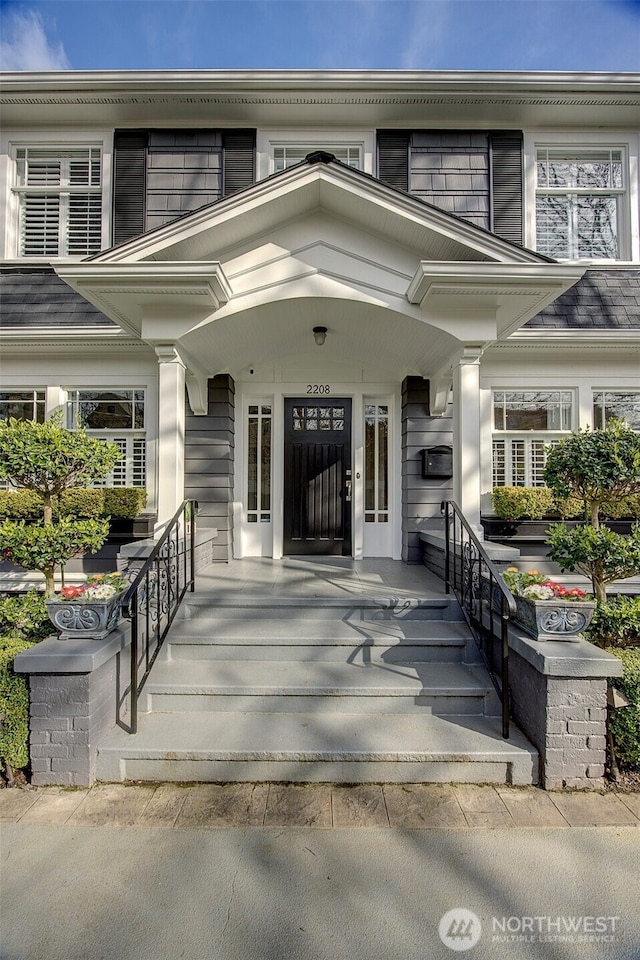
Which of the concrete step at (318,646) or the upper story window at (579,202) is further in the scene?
the upper story window at (579,202)

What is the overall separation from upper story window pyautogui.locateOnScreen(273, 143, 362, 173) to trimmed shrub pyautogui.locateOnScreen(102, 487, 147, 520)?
4.55 metres

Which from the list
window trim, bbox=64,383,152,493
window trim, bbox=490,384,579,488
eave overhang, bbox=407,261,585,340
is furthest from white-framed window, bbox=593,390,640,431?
window trim, bbox=64,383,152,493

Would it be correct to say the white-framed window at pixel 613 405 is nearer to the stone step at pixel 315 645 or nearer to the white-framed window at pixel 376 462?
the white-framed window at pixel 376 462

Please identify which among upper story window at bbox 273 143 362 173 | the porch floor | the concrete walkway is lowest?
the concrete walkway

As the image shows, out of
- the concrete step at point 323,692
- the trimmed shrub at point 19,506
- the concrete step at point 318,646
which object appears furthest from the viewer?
the trimmed shrub at point 19,506

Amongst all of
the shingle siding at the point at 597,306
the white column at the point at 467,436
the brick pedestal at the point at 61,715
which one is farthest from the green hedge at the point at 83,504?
the shingle siding at the point at 597,306

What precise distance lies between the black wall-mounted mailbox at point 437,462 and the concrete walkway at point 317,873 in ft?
11.5

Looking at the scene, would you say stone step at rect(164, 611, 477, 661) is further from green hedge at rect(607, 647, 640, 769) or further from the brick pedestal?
Answer: green hedge at rect(607, 647, 640, 769)

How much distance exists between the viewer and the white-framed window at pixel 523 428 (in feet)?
19.1

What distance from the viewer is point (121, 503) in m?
5.05

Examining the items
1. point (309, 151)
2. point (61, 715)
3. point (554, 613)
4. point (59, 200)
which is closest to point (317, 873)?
point (61, 715)

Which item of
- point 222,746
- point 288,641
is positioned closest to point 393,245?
point 288,641

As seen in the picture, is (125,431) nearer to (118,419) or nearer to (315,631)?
(118,419)

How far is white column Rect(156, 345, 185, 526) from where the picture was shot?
13.8ft
